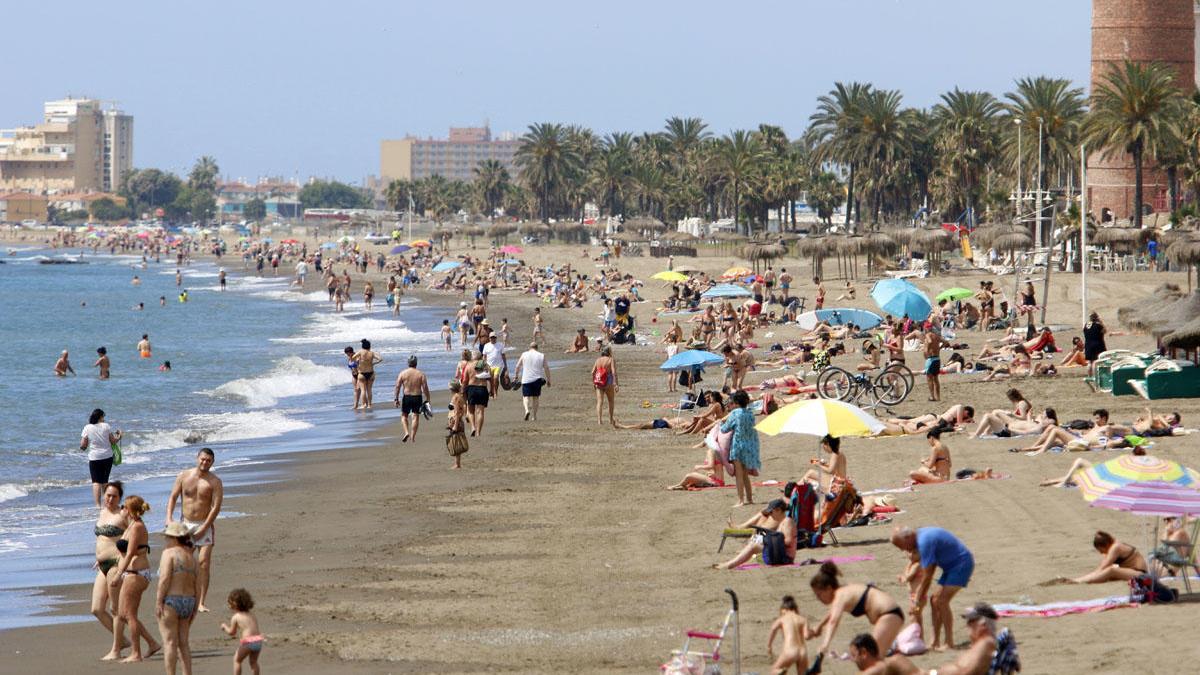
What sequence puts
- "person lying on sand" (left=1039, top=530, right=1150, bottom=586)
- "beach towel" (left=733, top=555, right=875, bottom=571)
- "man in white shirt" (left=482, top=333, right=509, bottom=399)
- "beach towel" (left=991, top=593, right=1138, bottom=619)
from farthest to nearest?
"man in white shirt" (left=482, top=333, right=509, bottom=399) < "beach towel" (left=733, top=555, right=875, bottom=571) < "person lying on sand" (left=1039, top=530, right=1150, bottom=586) < "beach towel" (left=991, top=593, right=1138, bottom=619)

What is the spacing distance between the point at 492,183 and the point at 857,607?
125 metres

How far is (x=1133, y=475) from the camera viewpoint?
10414 mm

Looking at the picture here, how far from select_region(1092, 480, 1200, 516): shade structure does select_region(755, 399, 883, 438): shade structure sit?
3861 mm

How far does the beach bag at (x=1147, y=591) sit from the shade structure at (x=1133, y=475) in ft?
1.98

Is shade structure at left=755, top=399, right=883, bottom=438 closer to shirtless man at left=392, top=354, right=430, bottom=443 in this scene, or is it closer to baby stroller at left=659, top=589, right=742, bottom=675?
baby stroller at left=659, top=589, right=742, bottom=675

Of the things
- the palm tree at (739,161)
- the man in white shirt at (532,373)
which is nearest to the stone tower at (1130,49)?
the palm tree at (739,161)

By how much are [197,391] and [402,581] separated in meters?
22.8

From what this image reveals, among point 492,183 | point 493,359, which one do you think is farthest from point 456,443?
point 492,183

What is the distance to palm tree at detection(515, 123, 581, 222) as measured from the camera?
108750 mm

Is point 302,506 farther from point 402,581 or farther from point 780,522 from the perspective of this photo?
point 780,522

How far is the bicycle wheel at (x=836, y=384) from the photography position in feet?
74.0

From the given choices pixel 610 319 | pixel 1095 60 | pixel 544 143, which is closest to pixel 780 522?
pixel 610 319

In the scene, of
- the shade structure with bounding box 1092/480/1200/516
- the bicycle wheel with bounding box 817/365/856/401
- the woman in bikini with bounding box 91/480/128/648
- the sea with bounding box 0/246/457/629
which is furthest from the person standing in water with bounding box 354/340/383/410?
the shade structure with bounding box 1092/480/1200/516

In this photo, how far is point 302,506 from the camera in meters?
17.4
